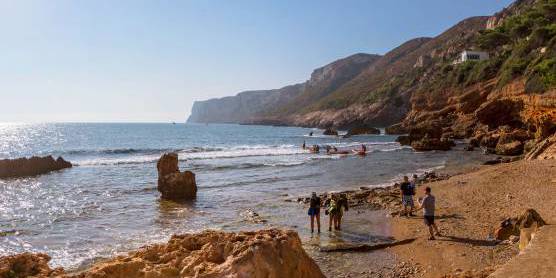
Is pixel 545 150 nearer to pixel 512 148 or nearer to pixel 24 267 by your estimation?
pixel 512 148

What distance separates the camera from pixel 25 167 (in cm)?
3638

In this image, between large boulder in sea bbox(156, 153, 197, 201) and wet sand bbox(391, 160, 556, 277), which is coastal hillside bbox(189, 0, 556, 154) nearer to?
wet sand bbox(391, 160, 556, 277)

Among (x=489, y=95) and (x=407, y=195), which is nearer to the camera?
(x=407, y=195)

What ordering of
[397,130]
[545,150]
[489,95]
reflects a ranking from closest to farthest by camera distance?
[545,150] < [489,95] < [397,130]

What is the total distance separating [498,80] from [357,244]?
56.0 metres

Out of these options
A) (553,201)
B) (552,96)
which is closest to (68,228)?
(553,201)

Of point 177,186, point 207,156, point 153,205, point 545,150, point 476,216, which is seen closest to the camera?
point 476,216

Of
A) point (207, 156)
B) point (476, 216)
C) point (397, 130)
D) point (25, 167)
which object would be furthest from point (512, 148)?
point (397, 130)

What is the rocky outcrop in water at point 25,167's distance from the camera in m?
35.3

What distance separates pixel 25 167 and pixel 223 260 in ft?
116

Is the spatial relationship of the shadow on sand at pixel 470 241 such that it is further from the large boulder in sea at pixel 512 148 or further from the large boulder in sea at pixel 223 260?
the large boulder in sea at pixel 512 148

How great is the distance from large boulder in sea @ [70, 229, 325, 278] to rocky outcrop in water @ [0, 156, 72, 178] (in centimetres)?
3323

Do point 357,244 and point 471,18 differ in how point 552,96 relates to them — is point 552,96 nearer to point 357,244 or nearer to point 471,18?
point 357,244

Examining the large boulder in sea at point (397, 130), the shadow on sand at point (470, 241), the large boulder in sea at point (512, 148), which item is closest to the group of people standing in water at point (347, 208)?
the shadow on sand at point (470, 241)
